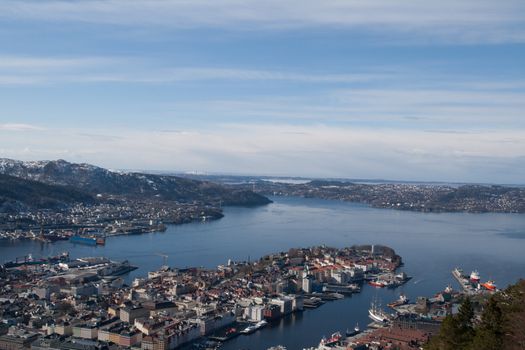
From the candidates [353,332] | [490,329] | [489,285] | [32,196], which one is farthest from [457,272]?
[32,196]

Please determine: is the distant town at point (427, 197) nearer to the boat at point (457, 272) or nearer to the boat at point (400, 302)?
the boat at point (457, 272)

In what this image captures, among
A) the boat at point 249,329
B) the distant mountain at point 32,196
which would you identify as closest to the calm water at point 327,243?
the boat at point 249,329

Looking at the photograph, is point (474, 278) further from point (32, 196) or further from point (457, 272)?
point (32, 196)

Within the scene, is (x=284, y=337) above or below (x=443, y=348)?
below

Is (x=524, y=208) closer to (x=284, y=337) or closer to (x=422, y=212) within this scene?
(x=422, y=212)

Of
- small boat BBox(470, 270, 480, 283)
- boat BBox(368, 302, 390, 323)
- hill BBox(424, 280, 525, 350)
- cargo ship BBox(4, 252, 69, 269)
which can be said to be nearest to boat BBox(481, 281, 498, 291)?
small boat BBox(470, 270, 480, 283)

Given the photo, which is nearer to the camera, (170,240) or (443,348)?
(443,348)

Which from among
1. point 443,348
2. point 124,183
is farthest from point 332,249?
point 124,183

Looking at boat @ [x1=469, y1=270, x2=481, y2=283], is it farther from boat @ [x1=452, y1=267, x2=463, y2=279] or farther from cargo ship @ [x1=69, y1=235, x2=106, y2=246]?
cargo ship @ [x1=69, y1=235, x2=106, y2=246]
